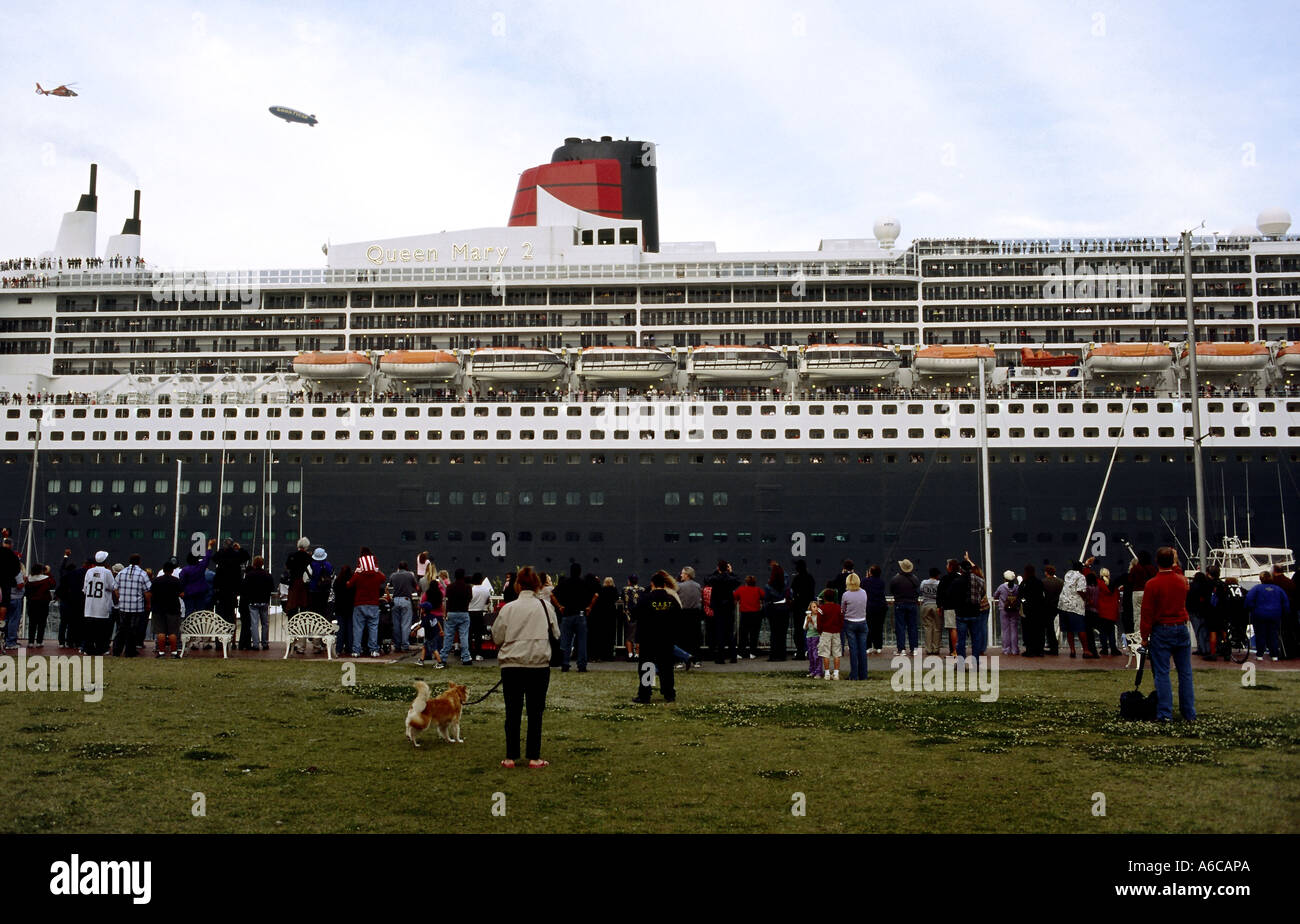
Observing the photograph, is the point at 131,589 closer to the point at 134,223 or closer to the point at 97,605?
the point at 97,605

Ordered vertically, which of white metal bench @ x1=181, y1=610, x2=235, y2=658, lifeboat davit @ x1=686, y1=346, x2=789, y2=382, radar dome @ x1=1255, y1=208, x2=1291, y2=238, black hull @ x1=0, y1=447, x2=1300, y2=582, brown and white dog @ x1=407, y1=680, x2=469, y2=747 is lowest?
brown and white dog @ x1=407, y1=680, x2=469, y2=747

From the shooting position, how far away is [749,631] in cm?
1547

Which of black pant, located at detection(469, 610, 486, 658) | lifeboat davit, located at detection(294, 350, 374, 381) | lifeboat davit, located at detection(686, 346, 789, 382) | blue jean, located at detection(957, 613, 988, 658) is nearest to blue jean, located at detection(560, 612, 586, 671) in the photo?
black pant, located at detection(469, 610, 486, 658)

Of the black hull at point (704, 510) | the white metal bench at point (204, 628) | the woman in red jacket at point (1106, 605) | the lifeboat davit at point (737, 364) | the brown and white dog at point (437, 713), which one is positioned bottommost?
the brown and white dog at point (437, 713)

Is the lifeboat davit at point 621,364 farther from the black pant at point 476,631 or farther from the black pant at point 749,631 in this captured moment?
the black pant at point 476,631

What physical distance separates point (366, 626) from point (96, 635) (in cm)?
335

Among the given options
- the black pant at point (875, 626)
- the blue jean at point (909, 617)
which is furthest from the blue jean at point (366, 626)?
the blue jean at point (909, 617)

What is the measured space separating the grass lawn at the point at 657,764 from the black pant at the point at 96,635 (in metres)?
2.87

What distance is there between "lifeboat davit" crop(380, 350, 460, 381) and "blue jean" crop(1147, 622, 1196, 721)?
31.4m

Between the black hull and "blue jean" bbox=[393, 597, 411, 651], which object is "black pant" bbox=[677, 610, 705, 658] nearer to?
"blue jean" bbox=[393, 597, 411, 651]

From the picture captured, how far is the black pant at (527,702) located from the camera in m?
7.18

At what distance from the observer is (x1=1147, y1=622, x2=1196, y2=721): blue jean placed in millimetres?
8656
